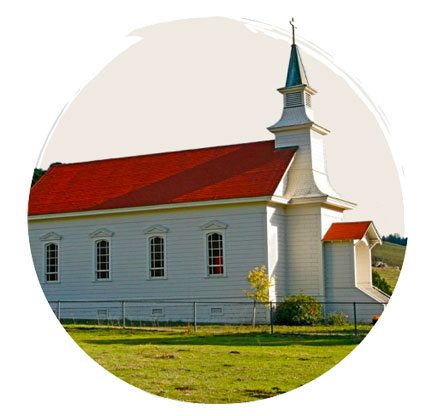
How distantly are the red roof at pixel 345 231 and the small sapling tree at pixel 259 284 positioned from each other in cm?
202

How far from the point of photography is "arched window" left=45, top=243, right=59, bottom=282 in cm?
2503

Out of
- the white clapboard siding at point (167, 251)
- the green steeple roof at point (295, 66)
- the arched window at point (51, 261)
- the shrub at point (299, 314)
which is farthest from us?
the arched window at point (51, 261)

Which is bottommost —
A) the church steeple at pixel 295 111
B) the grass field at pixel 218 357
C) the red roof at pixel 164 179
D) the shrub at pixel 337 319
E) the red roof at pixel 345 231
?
the grass field at pixel 218 357

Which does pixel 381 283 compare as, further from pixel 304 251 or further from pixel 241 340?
pixel 241 340

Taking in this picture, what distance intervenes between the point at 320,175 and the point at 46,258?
9235 millimetres

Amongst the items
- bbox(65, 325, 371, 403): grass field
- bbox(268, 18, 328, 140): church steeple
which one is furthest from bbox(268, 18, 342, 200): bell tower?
bbox(65, 325, 371, 403): grass field

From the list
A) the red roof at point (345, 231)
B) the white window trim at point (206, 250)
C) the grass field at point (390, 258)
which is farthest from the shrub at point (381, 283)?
the white window trim at point (206, 250)

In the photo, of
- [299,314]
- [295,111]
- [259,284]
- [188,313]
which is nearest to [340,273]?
[299,314]

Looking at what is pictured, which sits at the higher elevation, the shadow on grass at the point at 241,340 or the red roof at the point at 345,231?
the red roof at the point at 345,231

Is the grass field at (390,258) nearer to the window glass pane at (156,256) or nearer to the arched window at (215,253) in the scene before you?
the arched window at (215,253)

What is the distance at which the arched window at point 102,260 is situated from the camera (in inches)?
960

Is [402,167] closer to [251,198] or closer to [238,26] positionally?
[238,26]

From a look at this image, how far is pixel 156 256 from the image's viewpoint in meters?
23.7

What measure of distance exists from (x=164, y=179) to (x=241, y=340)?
866 centimetres
